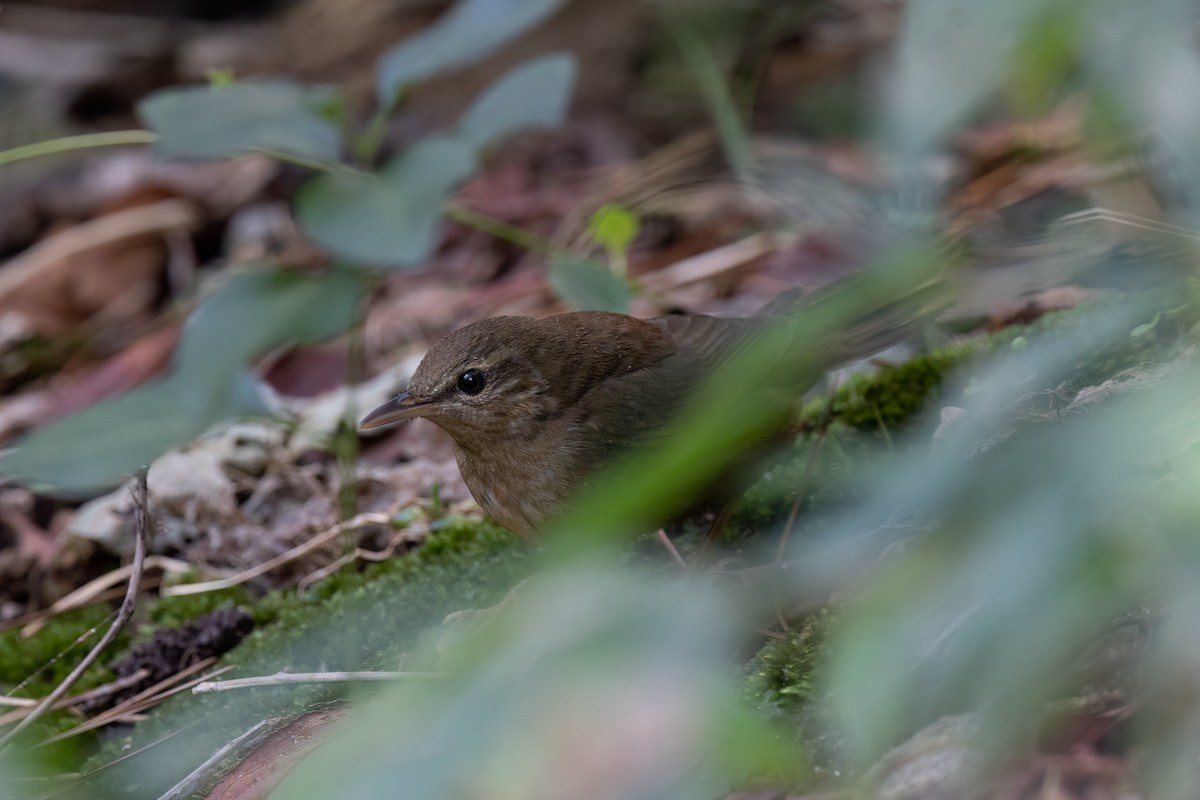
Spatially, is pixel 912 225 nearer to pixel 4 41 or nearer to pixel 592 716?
pixel 592 716

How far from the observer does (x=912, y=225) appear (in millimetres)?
3988

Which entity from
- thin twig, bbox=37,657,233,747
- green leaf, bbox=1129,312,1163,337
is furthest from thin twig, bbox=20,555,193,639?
green leaf, bbox=1129,312,1163,337

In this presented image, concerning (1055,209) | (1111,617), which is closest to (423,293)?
(1055,209)

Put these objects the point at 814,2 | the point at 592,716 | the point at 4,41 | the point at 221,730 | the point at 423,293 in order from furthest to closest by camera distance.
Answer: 1. the point at 4,41
2. the point at 814,2
3. the point at 423,293
4. the point at 221,730
5. the point at 592,716

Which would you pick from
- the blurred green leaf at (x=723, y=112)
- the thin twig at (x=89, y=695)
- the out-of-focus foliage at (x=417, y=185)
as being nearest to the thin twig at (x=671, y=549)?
the out-of-focus foliage at (x=417, y=185)

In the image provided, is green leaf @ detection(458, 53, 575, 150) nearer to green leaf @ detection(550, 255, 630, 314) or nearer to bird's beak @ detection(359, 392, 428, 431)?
green leaf @ detection(550, 255, 630, 314)

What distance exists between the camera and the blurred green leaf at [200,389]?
306cm

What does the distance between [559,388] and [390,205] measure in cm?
77

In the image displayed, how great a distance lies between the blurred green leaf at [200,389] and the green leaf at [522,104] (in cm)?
67

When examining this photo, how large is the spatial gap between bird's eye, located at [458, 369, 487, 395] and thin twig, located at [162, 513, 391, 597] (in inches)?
20.5

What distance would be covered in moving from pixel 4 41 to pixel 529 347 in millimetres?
7105

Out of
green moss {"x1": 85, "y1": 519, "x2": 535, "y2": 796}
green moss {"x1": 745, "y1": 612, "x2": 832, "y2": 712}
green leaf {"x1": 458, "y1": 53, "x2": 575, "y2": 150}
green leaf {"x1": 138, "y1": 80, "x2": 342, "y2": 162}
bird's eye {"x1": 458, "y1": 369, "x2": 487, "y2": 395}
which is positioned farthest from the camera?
green leaf {"x1": 458, "y1": 53, "x2": 575, "y2": 150}

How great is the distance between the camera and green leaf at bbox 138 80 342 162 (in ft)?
11.7

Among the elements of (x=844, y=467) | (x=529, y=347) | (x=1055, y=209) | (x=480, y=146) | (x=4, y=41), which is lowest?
(x=844, y=467)
